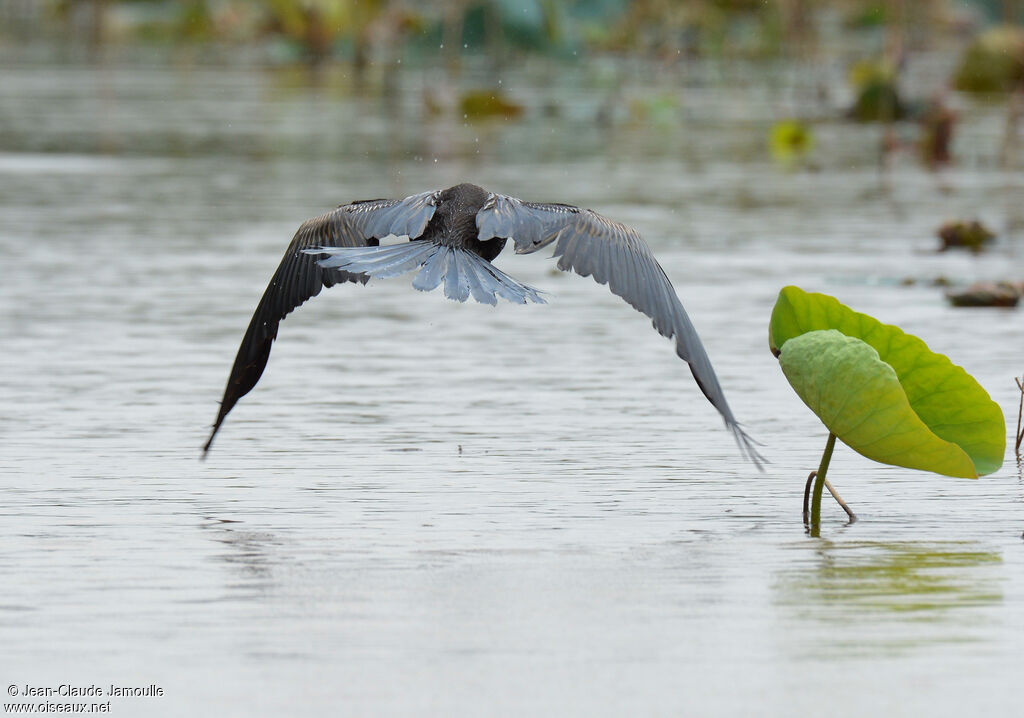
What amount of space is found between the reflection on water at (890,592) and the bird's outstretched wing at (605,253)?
0.53 m

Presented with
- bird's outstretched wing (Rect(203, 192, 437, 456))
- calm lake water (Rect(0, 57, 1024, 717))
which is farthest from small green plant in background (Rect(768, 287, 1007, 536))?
bird's outstretched wing (Rect(203, 192, 437, 456))

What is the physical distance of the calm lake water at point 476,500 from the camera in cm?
444

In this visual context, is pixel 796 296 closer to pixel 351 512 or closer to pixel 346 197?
pixel 351 512

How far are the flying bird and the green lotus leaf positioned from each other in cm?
29

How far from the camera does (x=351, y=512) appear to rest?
6.00 metres

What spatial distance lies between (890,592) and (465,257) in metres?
1.74

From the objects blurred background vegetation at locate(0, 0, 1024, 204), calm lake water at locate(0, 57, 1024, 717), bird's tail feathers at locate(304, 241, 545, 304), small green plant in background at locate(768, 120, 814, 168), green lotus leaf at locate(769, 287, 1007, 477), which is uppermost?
bird's tail feathers at locate(304, 241, 545, 304)

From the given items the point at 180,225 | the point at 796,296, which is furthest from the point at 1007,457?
the point at 180,225

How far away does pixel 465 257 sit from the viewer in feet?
20.3

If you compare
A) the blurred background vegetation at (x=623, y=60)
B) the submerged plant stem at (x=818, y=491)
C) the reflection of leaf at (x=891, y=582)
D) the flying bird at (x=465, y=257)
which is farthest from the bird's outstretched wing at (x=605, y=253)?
the blurred background vegetation at (x=623, y=60)

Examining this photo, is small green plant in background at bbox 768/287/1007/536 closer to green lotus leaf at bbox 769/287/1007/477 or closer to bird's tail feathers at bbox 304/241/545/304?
green lotus leaf at bbox 769/287/1007/477

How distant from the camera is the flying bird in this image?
5875 mm

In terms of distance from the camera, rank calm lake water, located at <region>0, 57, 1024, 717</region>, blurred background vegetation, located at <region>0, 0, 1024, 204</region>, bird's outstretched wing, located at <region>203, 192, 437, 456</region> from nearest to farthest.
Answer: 1. calm lake water, located at <region>0, 57, 1024, 717</region>
2. bird's outstretched wing, located at <region>203, 192, 437, 456</region>
3. blurred background vegetation, located at <region>0, 0, 1024, 204</region>

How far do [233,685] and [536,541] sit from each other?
147 centimetres
